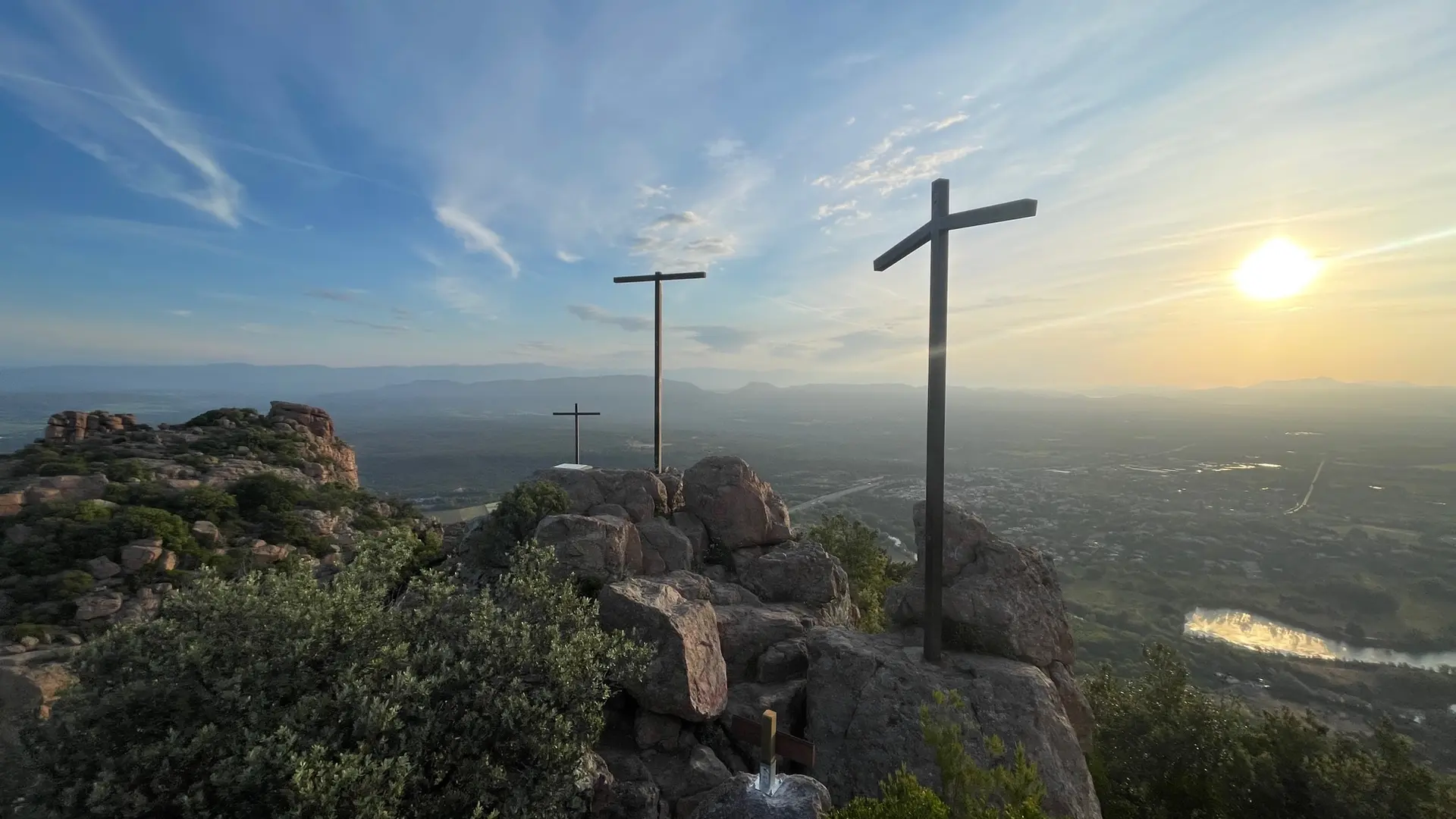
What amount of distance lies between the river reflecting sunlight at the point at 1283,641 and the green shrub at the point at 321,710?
104 metres

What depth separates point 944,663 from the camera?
36.8 ft

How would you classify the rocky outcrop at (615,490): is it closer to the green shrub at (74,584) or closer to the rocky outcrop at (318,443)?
the green shrub at (74,584)

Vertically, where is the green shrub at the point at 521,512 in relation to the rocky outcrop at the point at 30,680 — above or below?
above

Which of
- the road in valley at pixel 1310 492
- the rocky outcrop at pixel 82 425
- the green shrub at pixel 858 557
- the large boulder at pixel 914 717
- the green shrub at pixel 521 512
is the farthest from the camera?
the road in valley at pixel 1310 492

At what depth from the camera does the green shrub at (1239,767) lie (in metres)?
9.84

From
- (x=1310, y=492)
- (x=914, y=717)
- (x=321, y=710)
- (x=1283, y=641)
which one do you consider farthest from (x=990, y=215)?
(x=1310, y=492)

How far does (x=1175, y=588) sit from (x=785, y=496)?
73.1 metres

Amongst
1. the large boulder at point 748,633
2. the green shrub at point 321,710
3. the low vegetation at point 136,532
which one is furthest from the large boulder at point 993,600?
the low vegetation at point 136,532

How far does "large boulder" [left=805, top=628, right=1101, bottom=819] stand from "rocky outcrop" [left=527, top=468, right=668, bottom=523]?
777 cm

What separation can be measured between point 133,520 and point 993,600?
2633 cm

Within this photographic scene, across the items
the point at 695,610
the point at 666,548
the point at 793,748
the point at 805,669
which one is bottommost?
the point at 805,669

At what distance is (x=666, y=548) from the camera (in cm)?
1620

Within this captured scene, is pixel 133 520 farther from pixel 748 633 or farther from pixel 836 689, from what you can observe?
pixel 836 689

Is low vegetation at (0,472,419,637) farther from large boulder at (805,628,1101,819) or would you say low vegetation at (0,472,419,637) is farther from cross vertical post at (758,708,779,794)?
cross vertical post at (758,708,779,794)
